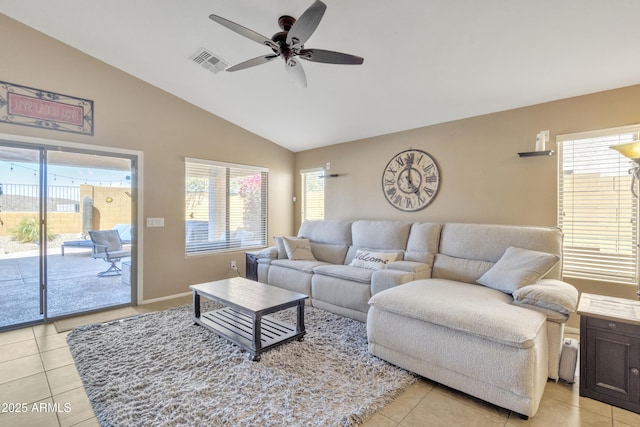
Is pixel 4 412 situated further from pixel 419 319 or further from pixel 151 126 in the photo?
pixel 151 126

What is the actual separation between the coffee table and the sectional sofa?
744mm

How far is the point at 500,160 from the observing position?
11.4 feet

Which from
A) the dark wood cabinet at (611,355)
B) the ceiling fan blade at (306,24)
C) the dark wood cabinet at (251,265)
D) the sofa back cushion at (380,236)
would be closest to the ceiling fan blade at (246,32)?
the ceiling fan blade at (306,24)

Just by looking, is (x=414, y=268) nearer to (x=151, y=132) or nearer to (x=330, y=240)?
(x=330, y=240)

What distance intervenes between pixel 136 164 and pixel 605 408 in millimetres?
5151

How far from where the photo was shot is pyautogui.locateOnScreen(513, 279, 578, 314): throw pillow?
6.73 feet

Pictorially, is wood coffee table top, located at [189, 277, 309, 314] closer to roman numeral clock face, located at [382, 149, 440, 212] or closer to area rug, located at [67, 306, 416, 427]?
area rug, located at [67, 306, 416, 427]

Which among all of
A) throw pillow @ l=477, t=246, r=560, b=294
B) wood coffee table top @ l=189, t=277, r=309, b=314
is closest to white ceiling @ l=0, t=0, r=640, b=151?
throw pillow @ l=477, t=246, r=560, b=294

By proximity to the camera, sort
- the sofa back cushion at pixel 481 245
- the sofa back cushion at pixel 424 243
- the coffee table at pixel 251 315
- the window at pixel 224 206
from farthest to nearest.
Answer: the window at pixel 224 206 < the sofa back cushion at pixel 424 243 < the sofa back cushion at pixel 481 245 < the coffee table at pixel 251 315

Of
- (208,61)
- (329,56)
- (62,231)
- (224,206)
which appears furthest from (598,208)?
(62,231)

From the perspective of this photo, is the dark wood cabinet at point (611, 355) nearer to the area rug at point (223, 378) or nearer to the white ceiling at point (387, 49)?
the area rug at point (223, 378)

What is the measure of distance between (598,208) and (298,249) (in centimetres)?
354

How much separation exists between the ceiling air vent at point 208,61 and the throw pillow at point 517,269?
3.58 m

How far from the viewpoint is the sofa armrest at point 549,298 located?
80.8 inches
